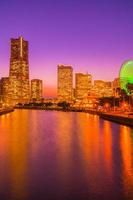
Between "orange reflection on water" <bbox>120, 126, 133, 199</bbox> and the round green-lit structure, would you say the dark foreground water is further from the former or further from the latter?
the round green-lit structure

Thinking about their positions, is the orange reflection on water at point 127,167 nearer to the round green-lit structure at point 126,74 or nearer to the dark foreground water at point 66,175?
the dark foreground water at point 66,175

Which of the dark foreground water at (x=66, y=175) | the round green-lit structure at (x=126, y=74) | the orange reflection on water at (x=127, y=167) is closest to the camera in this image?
the dark foreground water at (x=66, y=175)

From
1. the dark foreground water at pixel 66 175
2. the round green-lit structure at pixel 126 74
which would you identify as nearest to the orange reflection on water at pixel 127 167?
the dark foreground water at pixel 66 175

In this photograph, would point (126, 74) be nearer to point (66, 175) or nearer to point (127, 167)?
point (127, 167)

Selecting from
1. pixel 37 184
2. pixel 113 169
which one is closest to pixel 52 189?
pixel 37 184

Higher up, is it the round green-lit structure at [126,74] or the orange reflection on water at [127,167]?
the round green-lit structure at [126,74]

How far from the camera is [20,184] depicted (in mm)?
19453

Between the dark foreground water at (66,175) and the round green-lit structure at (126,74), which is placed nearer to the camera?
the dark foreground water at (66,175)

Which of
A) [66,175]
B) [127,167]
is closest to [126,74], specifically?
[127,167]

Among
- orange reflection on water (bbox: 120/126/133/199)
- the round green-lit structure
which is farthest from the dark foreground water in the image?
the round green-lit structure

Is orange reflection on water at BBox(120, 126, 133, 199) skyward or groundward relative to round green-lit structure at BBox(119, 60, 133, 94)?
groundward

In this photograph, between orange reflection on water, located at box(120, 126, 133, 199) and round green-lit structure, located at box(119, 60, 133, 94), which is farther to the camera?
round green-lit structure, located at box(119, 60, 133, 94)

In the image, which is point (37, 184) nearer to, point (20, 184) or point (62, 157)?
point (20, 184)

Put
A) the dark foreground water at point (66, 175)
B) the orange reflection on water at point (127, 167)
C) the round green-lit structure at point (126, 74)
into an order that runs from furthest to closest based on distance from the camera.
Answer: the round green-lit structure at point (126, 74), the orange reflection on water at point (127, 167), the dark foreground water at point (66, 175)
